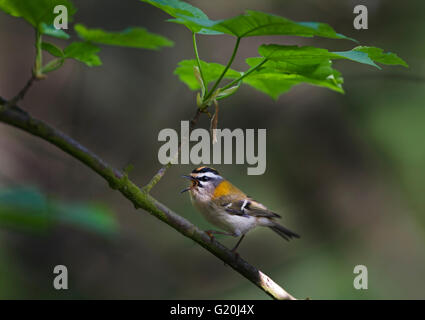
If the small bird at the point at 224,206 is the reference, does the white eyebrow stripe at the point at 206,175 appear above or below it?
above

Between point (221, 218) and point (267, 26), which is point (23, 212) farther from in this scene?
point (221, 218)

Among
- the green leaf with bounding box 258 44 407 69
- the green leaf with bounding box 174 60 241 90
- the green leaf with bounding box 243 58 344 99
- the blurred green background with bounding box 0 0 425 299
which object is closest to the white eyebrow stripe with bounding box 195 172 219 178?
the green leaf with bounding box 174 60 241 90

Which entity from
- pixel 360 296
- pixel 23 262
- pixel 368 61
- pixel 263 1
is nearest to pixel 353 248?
pixel 360 296

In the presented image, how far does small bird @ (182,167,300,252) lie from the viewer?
2801 millimetres

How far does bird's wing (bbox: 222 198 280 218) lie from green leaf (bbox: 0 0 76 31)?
2025 mm

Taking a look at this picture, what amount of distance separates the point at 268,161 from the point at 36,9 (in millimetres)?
4787

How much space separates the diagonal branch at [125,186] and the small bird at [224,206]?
4.17ft

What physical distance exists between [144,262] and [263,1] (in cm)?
369

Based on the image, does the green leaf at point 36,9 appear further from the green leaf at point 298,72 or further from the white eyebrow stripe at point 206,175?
the white eyebrow stripe at point 206,175

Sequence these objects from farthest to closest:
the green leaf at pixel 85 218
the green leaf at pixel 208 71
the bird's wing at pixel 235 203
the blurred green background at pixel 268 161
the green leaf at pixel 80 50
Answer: the blurred green background at pixel 268 161 → the bird's wing at pixel 235 203 → the green leaf at pixel 208 71 → the green leaf at pixel 85 218 → the green leaf at pixel 80 50

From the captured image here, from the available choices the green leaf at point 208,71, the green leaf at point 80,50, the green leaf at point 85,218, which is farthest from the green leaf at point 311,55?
the green leaf at point 85,218

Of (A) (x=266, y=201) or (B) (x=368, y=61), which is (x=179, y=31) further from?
(B) (x=368, y=61)

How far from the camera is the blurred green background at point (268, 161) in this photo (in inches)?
195

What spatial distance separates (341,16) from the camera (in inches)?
221
